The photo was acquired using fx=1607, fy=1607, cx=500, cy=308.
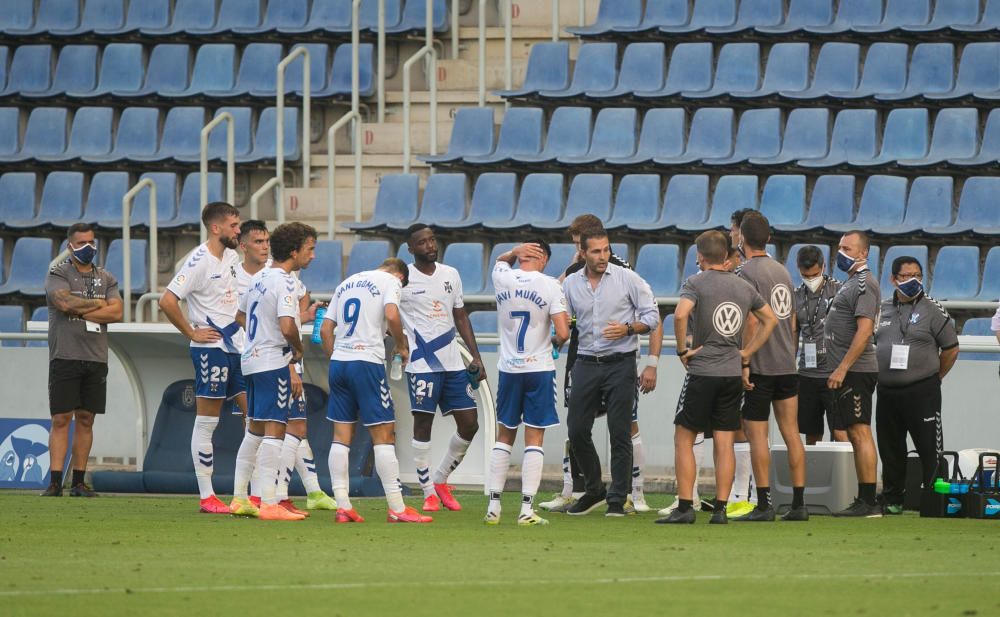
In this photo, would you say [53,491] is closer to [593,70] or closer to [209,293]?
[209,293]

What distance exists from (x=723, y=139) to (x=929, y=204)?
98.7 inches

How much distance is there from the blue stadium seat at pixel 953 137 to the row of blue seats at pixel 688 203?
38 cm

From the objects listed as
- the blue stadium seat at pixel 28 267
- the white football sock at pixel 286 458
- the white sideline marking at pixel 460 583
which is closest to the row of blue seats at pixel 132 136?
the blue stadium seat at pixel 28 267

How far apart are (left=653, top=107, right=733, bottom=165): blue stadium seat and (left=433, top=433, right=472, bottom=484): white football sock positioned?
282 inches

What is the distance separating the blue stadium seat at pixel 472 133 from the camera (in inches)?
759

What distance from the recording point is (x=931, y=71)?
18.5 meters

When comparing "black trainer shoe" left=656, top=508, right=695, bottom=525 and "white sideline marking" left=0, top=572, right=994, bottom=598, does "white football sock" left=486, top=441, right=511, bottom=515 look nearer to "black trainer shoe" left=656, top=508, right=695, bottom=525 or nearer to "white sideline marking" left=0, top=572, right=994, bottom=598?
"black trainer shoe" left=656, top=508, right=695, bottom=525

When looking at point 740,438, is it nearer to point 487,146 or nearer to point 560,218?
point 560,218

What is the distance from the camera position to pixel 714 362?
10516 millimetres

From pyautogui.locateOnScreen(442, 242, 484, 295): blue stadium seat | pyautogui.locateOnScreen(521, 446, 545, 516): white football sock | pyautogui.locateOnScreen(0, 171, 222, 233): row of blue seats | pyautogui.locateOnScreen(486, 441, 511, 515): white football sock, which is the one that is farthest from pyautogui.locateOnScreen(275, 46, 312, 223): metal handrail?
pyautogui.locateOnScreen(521, 446, 545, 516): white football sock

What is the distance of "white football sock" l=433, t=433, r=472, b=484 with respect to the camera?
12.0m

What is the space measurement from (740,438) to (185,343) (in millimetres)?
5800

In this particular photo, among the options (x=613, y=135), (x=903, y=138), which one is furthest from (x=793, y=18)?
(x=613, y=135)

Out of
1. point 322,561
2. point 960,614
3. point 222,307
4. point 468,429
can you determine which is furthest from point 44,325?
point 960,614
